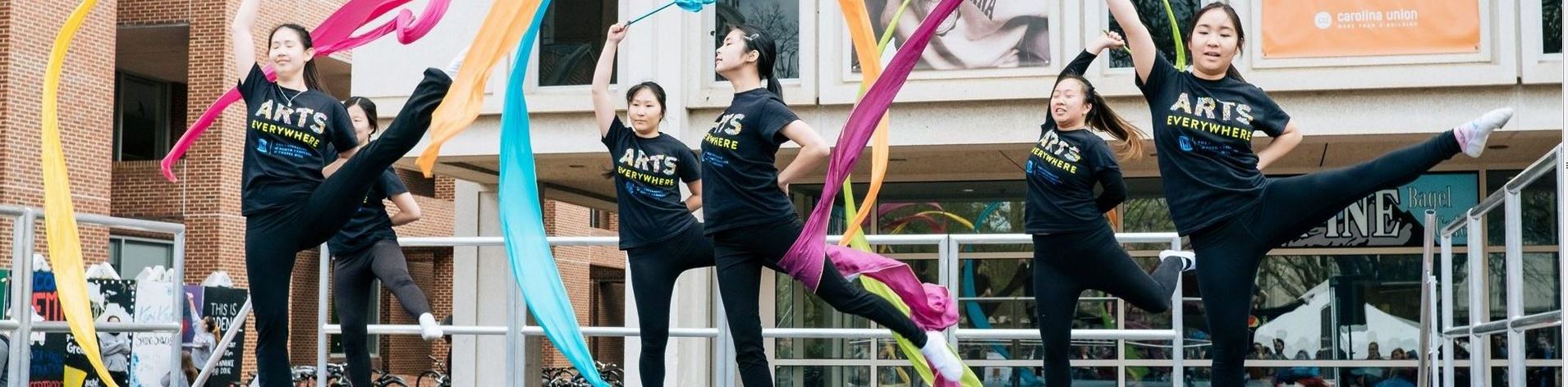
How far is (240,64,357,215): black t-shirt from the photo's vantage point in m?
5.73

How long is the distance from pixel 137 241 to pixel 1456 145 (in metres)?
22.7

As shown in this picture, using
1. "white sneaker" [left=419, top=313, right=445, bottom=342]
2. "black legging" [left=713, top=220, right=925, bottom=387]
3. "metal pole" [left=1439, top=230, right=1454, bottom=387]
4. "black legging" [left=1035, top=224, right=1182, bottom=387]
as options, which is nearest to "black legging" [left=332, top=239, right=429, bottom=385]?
"white sneaker" [left=419, top=313, right=445, bottom=342]

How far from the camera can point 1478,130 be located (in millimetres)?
4621

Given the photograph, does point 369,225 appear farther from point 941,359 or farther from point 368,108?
point 941,359

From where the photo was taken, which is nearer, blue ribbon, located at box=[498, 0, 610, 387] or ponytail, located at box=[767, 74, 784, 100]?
ponytail, located at box=[767, 74, 784, 100]

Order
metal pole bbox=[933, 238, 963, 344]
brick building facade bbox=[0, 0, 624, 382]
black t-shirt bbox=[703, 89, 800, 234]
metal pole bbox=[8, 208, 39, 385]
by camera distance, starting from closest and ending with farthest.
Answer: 1. black t-shirt bbox=[703, 89, 800, 234]
2. metal pole bbox=[8, 208, 39, 385]
3. metal pole bbox=[933, 238, 963, 344]
4. brick building facade bbox=[0, 0, 624, 382]

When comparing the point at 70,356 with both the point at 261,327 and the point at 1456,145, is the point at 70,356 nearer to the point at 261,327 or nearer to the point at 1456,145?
the point at 261,327

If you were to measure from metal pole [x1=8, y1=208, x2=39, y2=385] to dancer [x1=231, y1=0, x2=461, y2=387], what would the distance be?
1746 millimetres

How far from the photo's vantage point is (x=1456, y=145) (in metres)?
4.74

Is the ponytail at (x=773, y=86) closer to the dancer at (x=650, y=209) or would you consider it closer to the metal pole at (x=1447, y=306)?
the dancer at (x=650, y=209)

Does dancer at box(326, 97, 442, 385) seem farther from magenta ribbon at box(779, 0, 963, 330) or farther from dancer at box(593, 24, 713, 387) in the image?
magenta ribbon at box(779, 0, 963, 330)

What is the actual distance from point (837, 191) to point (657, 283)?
89 centimetres

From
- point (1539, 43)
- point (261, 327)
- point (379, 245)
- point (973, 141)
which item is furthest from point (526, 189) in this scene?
point (1539, 43)

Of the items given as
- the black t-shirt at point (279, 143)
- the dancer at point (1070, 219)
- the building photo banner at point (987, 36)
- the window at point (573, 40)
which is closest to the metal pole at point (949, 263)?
the dancer at point (1070, 219)
